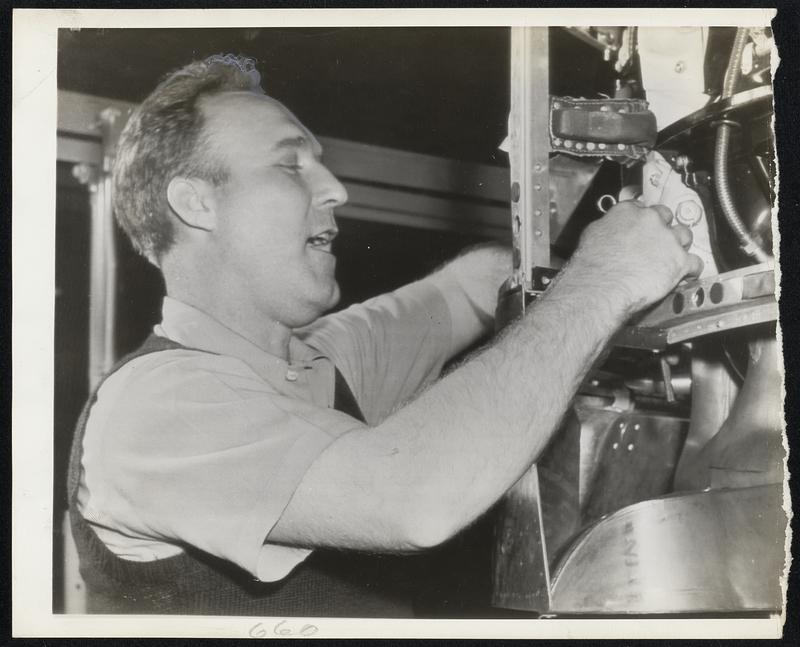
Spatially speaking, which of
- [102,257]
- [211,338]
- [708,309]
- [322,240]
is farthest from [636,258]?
[102,257]

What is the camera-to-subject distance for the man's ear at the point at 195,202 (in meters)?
1.05

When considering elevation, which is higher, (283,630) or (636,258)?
(636,258)

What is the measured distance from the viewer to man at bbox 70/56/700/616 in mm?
914

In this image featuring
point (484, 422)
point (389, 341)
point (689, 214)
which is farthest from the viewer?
point (389, 341)

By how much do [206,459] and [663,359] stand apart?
55 centimetres

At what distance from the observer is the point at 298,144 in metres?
1.09

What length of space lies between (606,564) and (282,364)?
0.44 m

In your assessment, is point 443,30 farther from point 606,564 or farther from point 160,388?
point 606,564

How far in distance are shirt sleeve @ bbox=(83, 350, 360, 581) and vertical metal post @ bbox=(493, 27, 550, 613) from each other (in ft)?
0.75

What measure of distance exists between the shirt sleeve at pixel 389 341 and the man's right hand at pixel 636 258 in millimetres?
219

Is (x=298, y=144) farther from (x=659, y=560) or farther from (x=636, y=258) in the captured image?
(x=659, y=560)

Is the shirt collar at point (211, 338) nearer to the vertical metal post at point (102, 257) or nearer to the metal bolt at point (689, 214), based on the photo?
the vertical metal post at point (102, 257)

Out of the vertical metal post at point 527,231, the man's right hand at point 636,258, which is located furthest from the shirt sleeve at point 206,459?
the man's right hand at point 636,258

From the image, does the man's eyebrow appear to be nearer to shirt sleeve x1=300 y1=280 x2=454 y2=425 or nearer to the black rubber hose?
shirt sleeve x1=300 y1=280 x2=454 y2=425
